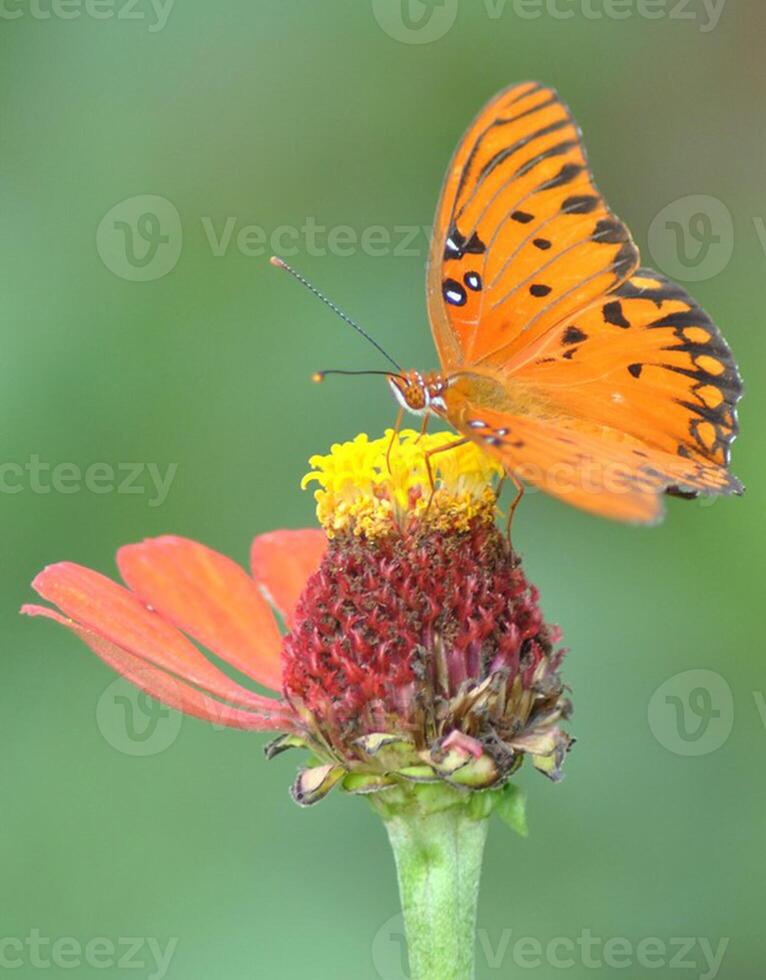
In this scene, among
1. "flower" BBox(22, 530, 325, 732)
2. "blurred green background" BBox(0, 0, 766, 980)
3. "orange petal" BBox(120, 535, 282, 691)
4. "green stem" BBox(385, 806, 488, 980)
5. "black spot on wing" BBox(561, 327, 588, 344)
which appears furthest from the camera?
"blurred green background" BBox(0, 0, 766, 980)

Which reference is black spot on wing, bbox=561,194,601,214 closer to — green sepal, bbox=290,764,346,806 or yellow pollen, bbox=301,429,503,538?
yellow pollen, bbox=301,429,503,538

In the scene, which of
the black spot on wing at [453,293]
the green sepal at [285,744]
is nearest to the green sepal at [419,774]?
the green sepal at [285,744]

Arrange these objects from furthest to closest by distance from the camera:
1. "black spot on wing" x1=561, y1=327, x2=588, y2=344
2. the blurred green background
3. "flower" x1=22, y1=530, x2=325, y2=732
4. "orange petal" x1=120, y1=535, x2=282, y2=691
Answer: the blurred green background
"black spot on wing" x1=561, y1=327, x2=588, y2=344
"orange petal" x1=120, y1=535, x2=282, y2=691
"flower" x1=22, y1=530, x2=325, y2=732

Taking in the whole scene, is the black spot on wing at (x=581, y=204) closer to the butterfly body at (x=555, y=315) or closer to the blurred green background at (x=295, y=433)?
the butterfly body at (x=555, y=315)

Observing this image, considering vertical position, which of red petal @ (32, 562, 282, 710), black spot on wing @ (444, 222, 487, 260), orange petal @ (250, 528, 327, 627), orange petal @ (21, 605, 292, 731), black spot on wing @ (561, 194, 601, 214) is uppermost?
black spot on wing @ (561, 194, 601, 214)

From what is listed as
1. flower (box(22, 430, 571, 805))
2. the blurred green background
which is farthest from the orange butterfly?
the blurred green background

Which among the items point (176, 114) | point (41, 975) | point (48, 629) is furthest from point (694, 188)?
point (41, 975)

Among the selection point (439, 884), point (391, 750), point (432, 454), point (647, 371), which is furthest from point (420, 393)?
point (439, 884)
